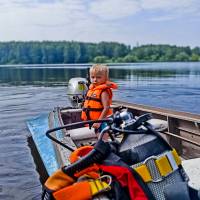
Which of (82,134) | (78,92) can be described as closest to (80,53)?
(78,92)

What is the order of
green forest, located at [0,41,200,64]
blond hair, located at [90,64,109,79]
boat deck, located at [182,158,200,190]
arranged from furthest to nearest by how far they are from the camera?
1. green forest, located at [0,41,200,64]
2. blond hair, located at [90,64,109,79]
3. boat deck, located at [182,158,200,190]

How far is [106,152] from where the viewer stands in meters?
2.09

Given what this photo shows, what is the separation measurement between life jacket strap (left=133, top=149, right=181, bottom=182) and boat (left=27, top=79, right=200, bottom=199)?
0.02 m

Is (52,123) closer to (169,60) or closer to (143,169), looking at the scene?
(143,169)

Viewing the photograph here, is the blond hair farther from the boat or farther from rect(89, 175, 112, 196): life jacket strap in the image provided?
rect(89, 175, 112, 196): life jacket strap

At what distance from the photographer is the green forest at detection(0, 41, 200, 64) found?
336 ft

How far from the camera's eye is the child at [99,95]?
458 cm

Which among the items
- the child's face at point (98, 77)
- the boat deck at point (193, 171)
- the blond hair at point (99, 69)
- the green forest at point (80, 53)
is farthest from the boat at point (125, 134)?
the green forest at point (80, 53)

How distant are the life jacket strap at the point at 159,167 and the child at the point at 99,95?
8.12ft

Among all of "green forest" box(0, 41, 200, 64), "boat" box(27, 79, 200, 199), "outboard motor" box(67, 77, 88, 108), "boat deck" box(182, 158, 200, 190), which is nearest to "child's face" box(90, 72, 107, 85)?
"boat" box(27, 79, 200, 199)

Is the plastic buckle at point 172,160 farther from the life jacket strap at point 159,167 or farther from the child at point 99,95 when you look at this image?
the child at point 99,95

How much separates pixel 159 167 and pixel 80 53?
10137cm

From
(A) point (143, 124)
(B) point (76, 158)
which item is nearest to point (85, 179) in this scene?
(B) point (76, 158)

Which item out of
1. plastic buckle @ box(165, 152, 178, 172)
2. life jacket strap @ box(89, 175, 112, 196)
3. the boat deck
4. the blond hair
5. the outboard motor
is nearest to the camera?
life jacket strap @ box(89, 175, 112, 196)
